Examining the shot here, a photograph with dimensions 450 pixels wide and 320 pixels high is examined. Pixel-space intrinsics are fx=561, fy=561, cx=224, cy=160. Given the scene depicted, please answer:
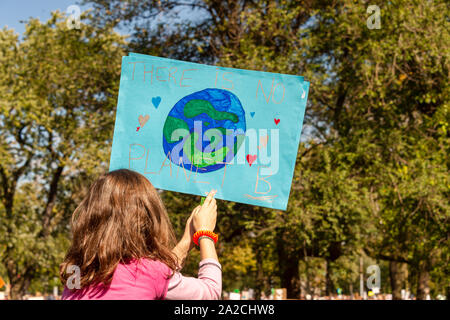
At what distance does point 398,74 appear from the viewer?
11.6 m

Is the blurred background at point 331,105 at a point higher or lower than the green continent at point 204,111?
higher

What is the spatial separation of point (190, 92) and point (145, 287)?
5.40 feet

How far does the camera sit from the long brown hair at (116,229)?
1.88 metres

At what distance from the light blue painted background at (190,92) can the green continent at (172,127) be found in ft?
0.13

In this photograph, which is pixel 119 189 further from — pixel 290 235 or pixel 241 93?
pixel 290 235

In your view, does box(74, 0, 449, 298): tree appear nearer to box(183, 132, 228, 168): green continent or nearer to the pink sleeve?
box(183, 132, 228, 168): green continent

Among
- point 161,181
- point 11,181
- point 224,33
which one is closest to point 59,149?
point 11,181

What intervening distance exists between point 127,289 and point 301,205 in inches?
361

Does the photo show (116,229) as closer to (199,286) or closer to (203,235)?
(199,286)

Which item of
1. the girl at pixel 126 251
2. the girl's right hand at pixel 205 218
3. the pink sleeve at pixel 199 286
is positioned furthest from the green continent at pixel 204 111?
the pink sleeve at pixel 199 286

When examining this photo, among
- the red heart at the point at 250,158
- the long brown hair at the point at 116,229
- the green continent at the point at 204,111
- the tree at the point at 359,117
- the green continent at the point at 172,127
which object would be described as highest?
the tree at the point at 359,117

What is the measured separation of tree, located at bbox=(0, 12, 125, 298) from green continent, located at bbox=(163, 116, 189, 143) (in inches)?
382

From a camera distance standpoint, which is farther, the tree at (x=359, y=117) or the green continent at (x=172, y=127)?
the tree at (x=359, y=117)

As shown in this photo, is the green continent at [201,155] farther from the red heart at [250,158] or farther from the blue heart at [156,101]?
the blue heart at [156,101]
